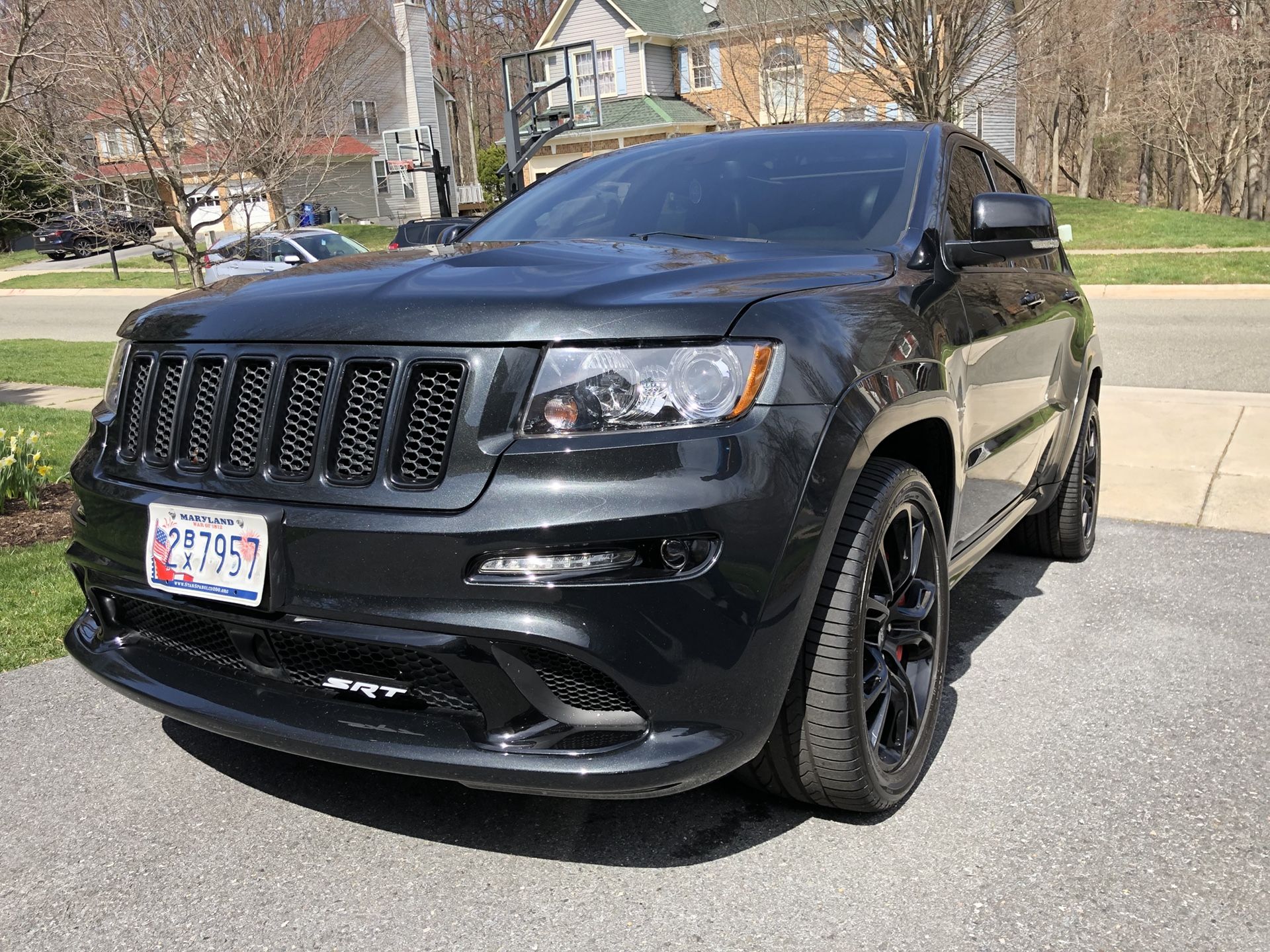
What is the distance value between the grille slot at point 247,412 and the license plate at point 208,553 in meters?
0.13

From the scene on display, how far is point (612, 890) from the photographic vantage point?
2.56 m

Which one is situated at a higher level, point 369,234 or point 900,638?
point 900,638

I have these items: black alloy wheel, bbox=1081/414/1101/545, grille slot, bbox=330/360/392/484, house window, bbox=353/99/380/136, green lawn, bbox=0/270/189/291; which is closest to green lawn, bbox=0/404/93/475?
grille slot, bbox=330/360/392/484

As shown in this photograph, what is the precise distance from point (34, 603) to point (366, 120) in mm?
44111

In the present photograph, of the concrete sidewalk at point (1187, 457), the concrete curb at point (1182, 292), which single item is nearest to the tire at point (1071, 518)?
the concrete sidewalk at point (1187, 457)

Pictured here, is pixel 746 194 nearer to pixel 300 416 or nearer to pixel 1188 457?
pixel 300 416

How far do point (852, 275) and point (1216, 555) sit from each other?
118 inches

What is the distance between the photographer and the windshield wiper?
3.42 m

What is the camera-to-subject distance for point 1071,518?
4891mm

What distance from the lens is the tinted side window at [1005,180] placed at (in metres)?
4.64

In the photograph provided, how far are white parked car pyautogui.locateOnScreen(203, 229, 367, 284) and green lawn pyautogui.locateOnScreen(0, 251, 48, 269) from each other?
82.8ft

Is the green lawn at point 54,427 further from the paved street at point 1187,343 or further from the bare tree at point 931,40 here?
the bare tree at point 931,40

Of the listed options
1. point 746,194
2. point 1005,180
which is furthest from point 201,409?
point 1005,180

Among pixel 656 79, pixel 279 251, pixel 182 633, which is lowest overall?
pixel 279 251
